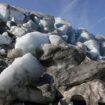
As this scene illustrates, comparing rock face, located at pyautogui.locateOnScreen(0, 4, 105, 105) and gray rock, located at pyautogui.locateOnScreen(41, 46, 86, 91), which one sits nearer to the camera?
rock face, located at pyautogui.locateOnScreen(0, 4, 105, 105)

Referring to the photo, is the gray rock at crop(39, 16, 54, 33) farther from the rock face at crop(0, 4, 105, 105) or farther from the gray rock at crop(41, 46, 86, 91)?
the gray rock at crop(41, 46, 86, 91)

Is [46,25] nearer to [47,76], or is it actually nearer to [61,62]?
[61,62]

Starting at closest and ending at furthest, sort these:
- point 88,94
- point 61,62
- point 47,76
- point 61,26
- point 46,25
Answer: point 88,94 < point 47,76 < point 61,62 < point 46,25 < point 61,26

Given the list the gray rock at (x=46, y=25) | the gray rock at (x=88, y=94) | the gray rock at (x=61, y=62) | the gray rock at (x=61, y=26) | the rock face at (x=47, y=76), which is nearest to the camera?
the gray rock at (x=88, y=94)

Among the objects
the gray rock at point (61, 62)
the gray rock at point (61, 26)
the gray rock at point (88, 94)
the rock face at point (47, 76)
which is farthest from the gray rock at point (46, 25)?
the gray rock at point (88, 94)

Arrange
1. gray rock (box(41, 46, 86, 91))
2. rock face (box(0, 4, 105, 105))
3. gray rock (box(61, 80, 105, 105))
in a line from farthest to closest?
gray rock (box(41, 46, 86, 91))
rock face (box(0, 4, 105, 105))
gray rock (box(61, 80, 105, 105))

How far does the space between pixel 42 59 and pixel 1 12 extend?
30.7 feet

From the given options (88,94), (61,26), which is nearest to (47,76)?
(88,94)

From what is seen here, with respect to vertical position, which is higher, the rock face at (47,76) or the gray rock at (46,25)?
the gray rock at (46,25)

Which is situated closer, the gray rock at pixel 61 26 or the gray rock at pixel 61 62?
the gray rock at pixel 61 62

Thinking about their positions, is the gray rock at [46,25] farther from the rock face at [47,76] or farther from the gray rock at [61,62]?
the gray rock at [61,62]

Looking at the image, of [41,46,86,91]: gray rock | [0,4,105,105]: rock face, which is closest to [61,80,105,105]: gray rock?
[0,4,105,105]: rock face

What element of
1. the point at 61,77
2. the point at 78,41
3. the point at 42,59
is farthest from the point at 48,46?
the point at 78,41

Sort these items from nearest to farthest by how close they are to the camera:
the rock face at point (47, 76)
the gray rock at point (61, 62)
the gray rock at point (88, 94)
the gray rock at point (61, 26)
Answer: the gray rock at point (88, 94)
the rock face at point (47, 76)
the gray rock at point (61, 62)
the gray rock at point (61, 26)
